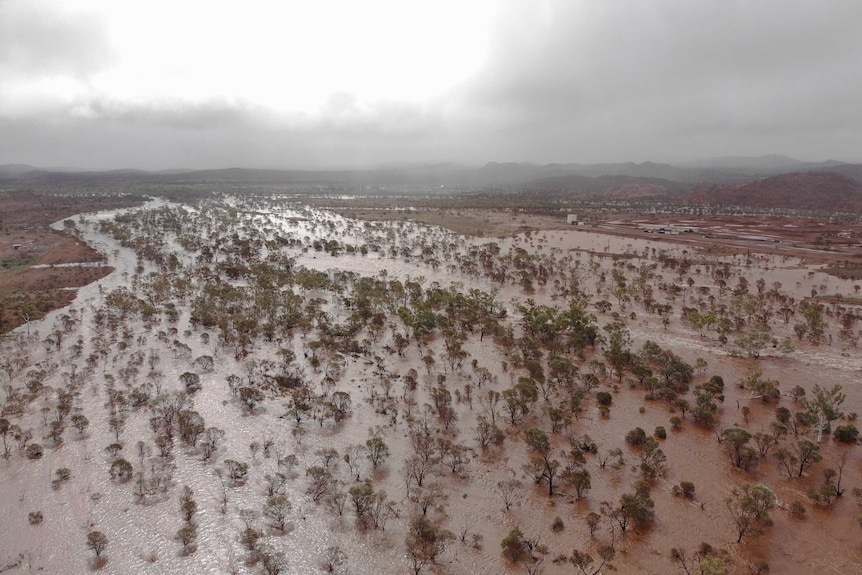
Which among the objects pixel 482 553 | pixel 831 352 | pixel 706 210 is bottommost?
pixel 482 553

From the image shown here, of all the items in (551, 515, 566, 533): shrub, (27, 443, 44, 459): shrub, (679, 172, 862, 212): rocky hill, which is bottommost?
(551, 515, 566, 533): shrub

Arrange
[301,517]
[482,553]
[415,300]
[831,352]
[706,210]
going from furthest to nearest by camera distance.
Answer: [706,210] < [415,300] < [831,352] < [301,517] < [482,553]

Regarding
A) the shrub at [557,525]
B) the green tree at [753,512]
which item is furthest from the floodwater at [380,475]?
the green tree at [753,512]

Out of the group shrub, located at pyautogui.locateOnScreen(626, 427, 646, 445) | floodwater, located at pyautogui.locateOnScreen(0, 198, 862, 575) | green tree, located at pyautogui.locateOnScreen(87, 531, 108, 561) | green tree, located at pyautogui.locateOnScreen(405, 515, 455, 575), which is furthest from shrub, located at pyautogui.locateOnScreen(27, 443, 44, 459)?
shrub, located at pyautogui.locateOnScreen(626, 427, 646, 445)

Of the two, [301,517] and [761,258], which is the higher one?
[761,258]

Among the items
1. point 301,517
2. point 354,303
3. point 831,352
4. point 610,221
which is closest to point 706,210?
point 610,221

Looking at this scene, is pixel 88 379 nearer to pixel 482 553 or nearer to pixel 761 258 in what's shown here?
pixel 482 553

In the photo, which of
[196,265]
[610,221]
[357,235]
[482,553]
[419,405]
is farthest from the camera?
[610,221]

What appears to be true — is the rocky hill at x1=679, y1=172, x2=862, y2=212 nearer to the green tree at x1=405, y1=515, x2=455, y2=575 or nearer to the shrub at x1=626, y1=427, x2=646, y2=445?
the shrub at x1=626, y1=427, x2=646, y2=445
